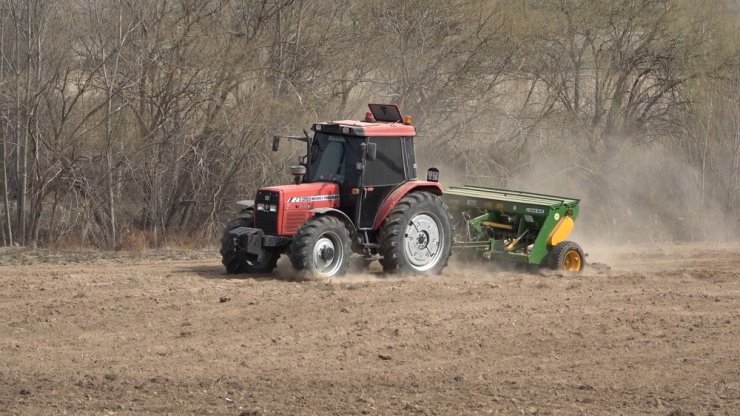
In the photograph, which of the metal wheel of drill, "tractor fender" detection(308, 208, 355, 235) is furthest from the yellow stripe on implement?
the metal wheel of drill

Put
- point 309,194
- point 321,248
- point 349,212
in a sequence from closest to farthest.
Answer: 1. point 321,248
2. point 309,194
3. point 349,212

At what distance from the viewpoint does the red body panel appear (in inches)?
474

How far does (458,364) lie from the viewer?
29.0 ft

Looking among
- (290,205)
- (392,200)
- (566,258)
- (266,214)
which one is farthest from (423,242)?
(566,258)

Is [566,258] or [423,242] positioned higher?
[423,242]

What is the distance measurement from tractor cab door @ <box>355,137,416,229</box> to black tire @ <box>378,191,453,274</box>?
21 centimetres

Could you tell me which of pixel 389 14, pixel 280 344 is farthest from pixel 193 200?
pixel 280 344

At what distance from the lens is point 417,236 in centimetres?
1276

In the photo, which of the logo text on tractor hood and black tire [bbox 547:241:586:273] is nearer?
the logo text on tractor hood

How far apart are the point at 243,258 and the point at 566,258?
4.26 metres

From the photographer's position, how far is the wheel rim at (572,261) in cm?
1379

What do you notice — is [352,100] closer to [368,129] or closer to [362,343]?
[368,129]

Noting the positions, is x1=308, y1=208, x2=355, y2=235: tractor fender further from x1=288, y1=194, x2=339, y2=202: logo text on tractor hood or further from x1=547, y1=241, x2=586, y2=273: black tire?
x1=547, y1=241, x2=586, y2=273: black tire

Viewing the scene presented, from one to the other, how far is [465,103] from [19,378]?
52.8 feet
